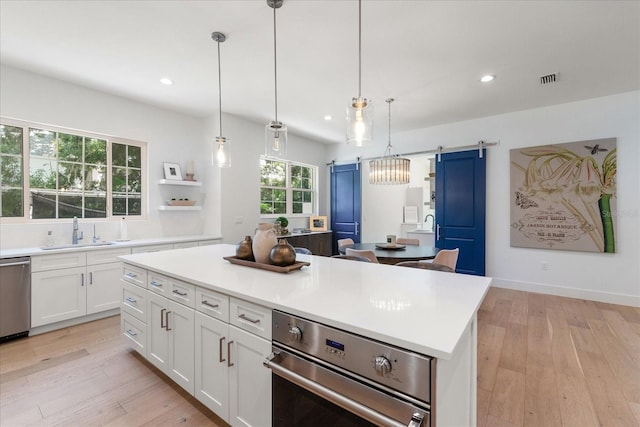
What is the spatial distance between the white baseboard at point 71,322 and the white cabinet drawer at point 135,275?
1422 millimetres

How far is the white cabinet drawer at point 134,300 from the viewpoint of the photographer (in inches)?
85.0

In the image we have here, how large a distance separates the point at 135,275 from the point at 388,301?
6.78 ft

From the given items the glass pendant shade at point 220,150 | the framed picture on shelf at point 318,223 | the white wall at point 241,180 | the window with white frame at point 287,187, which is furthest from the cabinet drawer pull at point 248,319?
the framed picture on shelf at point 318,223

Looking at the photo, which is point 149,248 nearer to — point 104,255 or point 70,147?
point 104,255

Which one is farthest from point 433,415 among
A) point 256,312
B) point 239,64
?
point 239,64

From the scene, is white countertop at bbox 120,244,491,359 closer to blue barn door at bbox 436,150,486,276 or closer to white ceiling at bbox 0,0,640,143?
white ceiling at bbox 0,0,640,143

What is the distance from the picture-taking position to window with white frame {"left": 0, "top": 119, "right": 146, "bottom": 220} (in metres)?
3.11

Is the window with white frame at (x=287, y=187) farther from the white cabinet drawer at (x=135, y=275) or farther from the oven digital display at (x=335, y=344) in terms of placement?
the oven digital display at (x=335, y=344)

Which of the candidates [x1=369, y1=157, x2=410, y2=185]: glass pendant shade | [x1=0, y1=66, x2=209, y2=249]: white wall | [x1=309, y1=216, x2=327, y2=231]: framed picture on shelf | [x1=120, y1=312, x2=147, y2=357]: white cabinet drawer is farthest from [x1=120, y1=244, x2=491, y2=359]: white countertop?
[x1=309, y1=216, x2=327, y2=231]: framed picture on shelf

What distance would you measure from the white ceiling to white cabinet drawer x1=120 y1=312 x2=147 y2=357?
2.42m

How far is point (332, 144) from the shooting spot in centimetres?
659

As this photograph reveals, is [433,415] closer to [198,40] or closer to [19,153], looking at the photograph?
[198,40]

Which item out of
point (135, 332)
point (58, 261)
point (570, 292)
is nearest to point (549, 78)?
point (570, 292)

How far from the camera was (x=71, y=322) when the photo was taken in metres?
3.12
